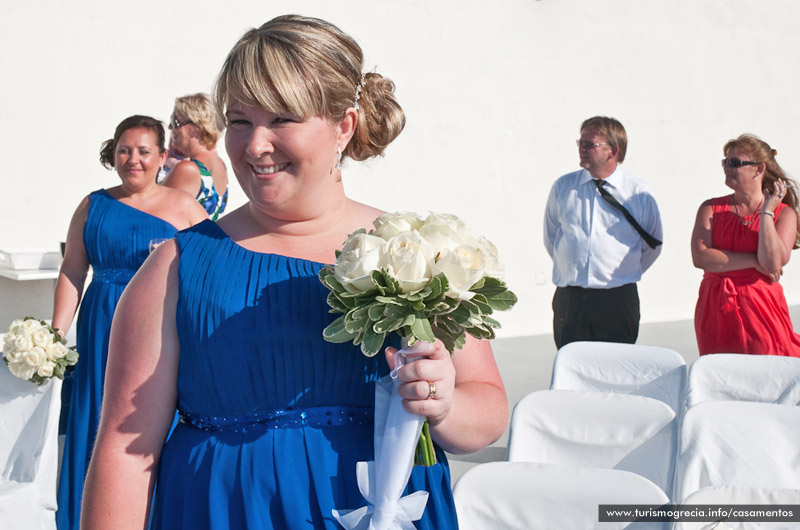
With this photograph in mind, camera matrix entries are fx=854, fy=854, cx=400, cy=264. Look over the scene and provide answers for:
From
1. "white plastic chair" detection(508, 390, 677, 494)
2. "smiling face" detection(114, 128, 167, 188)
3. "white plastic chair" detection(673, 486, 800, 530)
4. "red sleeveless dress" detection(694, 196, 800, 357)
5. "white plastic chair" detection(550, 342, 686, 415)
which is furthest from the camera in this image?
"red sleeveless dress" detection(694, 196, 800, 357)

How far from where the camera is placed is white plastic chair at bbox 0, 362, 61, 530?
11.5 feet

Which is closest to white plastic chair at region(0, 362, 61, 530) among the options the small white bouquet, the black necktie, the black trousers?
the small white bouquet

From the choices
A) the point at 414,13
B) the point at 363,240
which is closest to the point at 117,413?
the point at 363,240

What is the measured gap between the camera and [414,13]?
9.57 metres

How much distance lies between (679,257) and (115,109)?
758 centimetres

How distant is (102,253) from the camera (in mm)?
4680

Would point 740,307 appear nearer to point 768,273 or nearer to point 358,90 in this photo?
point 768,273

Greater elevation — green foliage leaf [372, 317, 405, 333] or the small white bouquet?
green foliage leaf [372, 317, 405, 333]

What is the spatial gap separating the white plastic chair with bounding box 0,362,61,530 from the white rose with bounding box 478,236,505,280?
8.57 feet

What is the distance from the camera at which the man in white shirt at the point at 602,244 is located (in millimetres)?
5781

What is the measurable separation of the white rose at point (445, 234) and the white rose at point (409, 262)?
4 cm

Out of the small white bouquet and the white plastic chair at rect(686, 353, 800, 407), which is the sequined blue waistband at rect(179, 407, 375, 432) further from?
the white plastic chair at rect(686, 353, 800, 407)

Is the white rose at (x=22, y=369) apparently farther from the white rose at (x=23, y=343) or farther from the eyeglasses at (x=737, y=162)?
the eyeglasses at (x=737, y=162)

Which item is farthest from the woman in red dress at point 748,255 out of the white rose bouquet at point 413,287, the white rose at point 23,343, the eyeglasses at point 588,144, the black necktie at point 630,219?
the white rose bouquet at point 413,287
